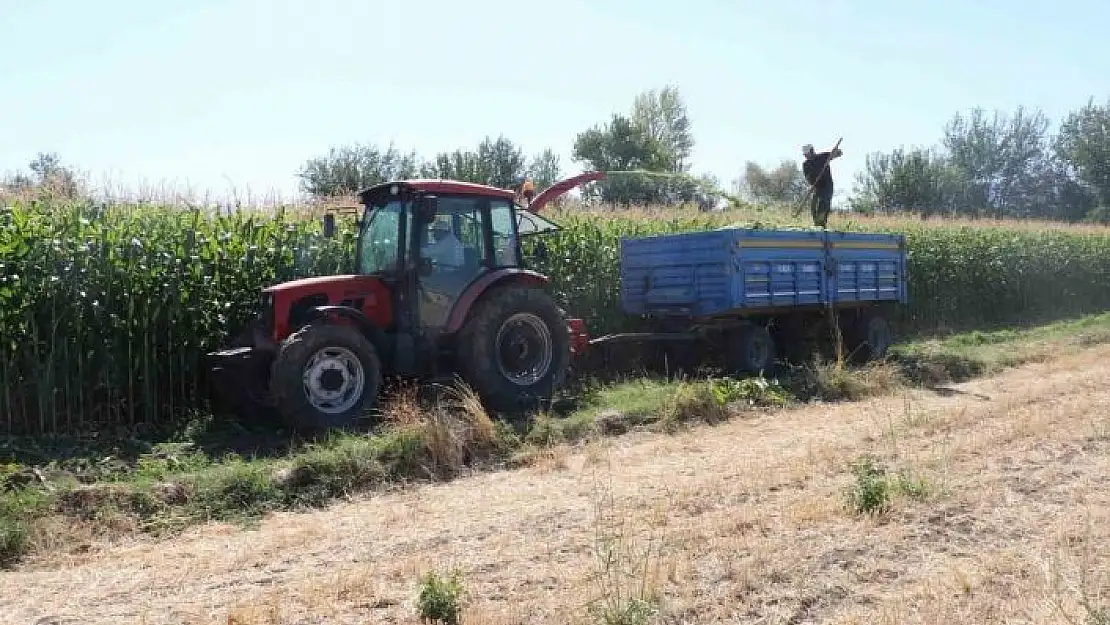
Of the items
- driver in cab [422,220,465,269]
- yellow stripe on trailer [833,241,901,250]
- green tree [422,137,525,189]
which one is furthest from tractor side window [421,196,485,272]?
green tree [422,137,525,189]

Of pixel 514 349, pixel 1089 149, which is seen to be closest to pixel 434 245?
pixel 514 349

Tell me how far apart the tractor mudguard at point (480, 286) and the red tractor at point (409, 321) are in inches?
0.5

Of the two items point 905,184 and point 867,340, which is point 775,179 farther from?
point 867,340

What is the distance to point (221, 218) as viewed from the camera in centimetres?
977

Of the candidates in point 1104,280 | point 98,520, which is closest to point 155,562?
point 98,520

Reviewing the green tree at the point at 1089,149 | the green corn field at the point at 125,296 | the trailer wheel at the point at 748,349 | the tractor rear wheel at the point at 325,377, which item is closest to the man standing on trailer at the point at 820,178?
the trailer wheel at the point at 748,349

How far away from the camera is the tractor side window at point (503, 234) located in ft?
30.3

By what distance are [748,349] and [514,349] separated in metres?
3.63

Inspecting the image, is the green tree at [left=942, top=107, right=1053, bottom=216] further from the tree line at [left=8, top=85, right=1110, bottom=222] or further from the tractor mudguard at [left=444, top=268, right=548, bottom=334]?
the tractor mudguard at [left=444, top=268, right=548, bottom=334]

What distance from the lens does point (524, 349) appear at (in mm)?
9281

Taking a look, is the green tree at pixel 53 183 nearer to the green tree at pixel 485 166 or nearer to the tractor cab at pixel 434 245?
the tractor cab at pixel 434 245

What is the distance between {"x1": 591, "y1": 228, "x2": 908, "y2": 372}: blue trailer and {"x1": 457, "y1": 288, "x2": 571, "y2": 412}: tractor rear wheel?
133cm

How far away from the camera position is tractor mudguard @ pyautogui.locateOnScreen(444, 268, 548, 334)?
872cm

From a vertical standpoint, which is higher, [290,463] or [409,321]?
[409,321]
